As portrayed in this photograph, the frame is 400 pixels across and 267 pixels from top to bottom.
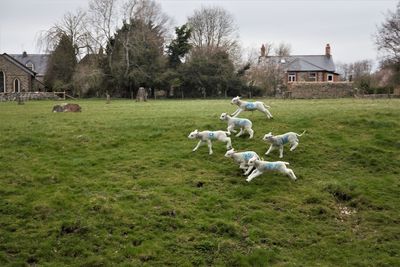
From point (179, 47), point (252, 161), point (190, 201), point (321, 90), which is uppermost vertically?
point (179, 47)

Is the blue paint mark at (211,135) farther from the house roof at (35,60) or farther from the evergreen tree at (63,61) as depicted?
the house roof at (35,60)

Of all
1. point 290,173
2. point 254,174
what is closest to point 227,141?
point 254,174

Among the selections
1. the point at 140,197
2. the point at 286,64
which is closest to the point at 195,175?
the point at 140,197

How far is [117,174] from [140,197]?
77.7 inches

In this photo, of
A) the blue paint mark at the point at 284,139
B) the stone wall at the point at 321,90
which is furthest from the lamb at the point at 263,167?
the stone wall at the point at 321,90

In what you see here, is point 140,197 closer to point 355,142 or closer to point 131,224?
point 131,224

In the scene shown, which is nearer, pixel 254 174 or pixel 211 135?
pixel 254 174

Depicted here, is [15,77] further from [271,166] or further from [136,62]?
[271,166]

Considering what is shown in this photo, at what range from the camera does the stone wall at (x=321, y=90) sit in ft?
170

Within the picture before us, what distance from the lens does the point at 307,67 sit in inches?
3593

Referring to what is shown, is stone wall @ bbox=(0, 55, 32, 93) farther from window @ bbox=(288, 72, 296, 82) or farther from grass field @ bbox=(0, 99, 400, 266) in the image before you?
grass field @ bbox=(0, 99, 400, 266)

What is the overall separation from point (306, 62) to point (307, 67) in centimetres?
160

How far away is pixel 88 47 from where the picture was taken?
68.2 meters

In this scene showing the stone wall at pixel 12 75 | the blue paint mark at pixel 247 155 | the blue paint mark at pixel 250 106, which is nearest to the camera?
the blue paint mark at pixel 247 155
